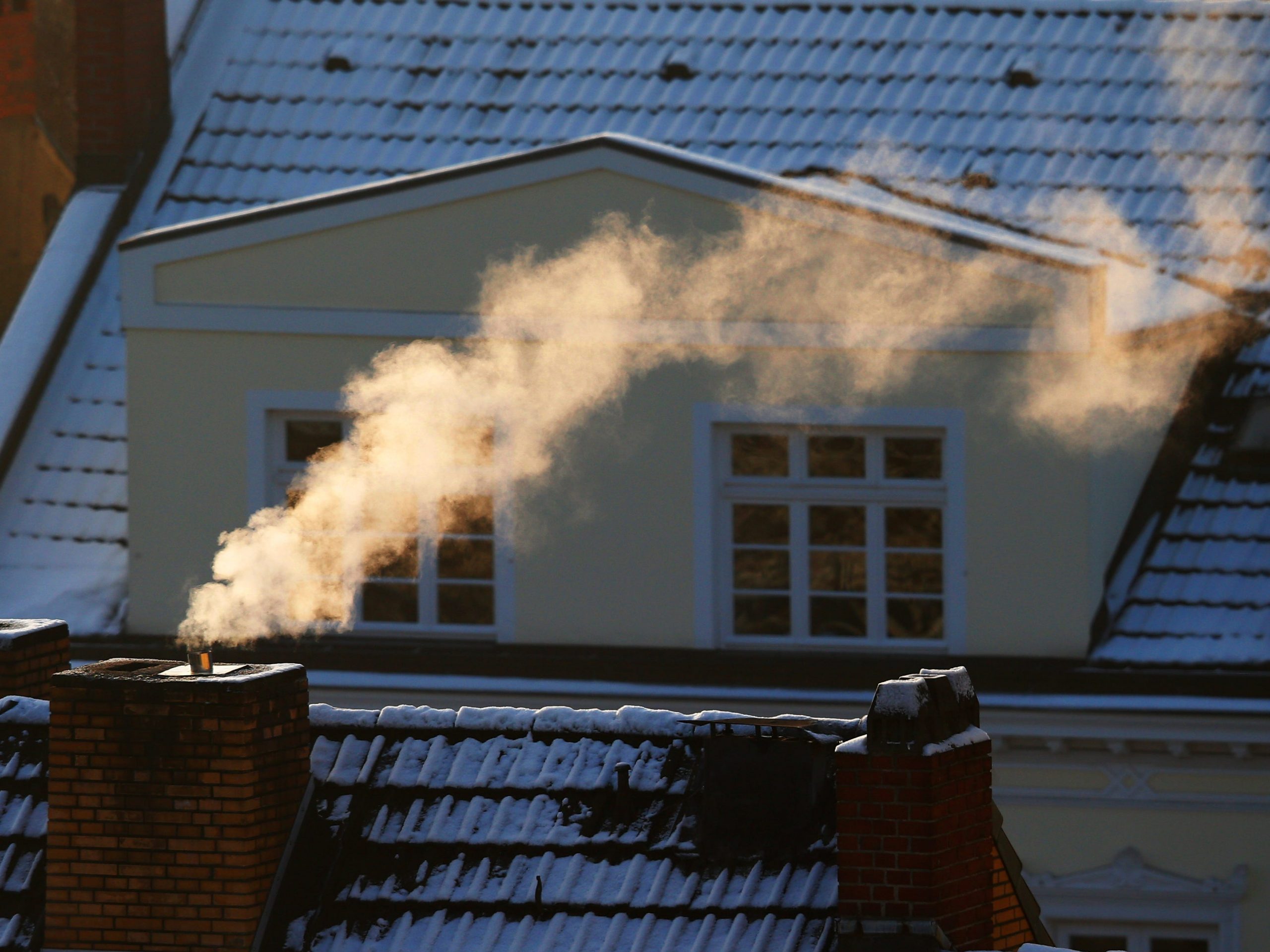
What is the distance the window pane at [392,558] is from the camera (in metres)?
13.2

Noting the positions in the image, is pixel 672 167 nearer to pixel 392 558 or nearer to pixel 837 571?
pixel 837 571

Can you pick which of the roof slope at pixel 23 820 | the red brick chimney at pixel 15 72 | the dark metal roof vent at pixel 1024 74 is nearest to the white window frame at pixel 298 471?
the roof slope at pixel 23 820

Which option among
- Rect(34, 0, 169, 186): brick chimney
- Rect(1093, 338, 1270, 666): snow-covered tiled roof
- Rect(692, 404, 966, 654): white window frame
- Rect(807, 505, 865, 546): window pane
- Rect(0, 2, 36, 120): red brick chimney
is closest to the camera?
Rect(1093, 338, 1270, 666): snow-covered tiled roof

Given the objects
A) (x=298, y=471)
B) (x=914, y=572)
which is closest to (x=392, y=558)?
(x=298, y=471)

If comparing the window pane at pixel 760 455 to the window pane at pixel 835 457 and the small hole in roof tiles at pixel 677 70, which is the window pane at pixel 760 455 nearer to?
the window pane at pixel 835 457

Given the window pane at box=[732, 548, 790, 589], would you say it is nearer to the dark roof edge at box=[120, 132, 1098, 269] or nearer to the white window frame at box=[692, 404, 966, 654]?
the white window frame at box=[692, 404, 966, 654]

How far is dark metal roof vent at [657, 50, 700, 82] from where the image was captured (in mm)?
16141

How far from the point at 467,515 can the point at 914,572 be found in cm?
307

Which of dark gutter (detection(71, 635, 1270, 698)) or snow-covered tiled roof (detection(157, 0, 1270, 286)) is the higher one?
snow-covered tiled roof (detection(157, 0, 1270, 286))

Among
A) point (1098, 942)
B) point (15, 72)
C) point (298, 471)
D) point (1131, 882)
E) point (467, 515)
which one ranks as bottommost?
point (1098, 942)

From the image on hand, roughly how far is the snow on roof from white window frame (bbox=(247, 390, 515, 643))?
154 centimetres

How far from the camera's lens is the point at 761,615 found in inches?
515

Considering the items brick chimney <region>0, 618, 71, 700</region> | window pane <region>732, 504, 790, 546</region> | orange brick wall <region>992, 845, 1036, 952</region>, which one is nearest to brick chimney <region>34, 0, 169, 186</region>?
window pane <region>732, 504, 790, 546</region>

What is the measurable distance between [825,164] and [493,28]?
3371mm
